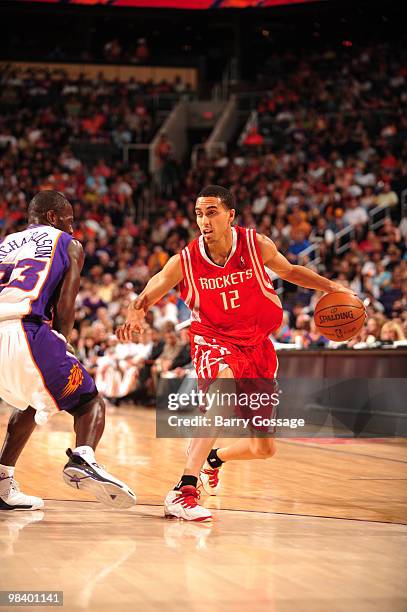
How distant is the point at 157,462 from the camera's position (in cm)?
745

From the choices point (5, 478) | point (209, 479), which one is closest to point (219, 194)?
point (209, 479)

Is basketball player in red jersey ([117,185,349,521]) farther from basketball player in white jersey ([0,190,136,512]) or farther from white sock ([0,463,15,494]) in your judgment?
white sock ([0,463,15,494])

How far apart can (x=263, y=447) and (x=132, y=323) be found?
1.02m

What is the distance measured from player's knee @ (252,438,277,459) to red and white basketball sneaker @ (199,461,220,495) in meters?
0.41

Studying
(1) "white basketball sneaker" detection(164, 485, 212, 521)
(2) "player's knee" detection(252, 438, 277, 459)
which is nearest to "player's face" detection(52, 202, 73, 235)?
(1) "white basketball sneaker" detection(164, 485, 212, 521)

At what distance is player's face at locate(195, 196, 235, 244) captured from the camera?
17.2 ft

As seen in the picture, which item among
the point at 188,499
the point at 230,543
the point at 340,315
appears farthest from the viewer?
the point at 340,315

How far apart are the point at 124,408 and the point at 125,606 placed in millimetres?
10432

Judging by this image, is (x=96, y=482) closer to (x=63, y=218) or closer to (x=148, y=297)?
(x=148, y=297)

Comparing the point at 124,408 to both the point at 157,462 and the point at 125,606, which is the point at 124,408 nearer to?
the point at 157,462

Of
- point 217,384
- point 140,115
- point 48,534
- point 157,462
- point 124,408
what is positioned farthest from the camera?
point 140,115

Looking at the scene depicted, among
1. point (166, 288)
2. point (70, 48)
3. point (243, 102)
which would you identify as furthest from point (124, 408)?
point (70, 48)

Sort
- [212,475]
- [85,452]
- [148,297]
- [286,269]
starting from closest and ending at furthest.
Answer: [85,452], [148,297], [286,269], [212,475]

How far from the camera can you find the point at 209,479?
19.1ft
